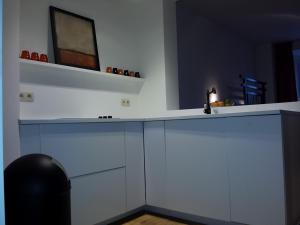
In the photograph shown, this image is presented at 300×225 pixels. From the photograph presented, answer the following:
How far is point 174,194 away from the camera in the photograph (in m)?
2.49

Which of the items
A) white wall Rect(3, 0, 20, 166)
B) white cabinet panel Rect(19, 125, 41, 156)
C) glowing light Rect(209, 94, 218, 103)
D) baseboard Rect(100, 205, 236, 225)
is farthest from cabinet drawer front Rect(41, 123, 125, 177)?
glowing light Rect(209, 94, 218, 103)

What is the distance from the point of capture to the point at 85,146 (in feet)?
7.11

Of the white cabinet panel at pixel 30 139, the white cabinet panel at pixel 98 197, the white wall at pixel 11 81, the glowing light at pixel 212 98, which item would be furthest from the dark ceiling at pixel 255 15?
the white cabinet panel at pixel 30 139

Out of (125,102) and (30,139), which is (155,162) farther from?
Answer: (30,139)

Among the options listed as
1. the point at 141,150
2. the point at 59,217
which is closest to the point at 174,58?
the point at 141,150

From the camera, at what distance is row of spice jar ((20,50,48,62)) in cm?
226

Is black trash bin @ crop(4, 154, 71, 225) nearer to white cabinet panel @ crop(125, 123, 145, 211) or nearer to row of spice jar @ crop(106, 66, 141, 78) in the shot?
white cabinet panel @ crop(125, 123, 145, 211)

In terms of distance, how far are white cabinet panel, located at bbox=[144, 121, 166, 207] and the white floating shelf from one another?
0.71 meters

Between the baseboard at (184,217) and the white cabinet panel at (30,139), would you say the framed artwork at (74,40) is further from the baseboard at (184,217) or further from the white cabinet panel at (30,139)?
the baseboard at (184,217)

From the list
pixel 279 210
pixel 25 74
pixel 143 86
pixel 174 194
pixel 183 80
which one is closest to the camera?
pixel 279 210

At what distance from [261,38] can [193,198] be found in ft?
15.7

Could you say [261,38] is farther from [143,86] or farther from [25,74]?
[25,74]

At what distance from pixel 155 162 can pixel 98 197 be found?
69cm

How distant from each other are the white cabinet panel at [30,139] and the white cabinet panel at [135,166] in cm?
91
